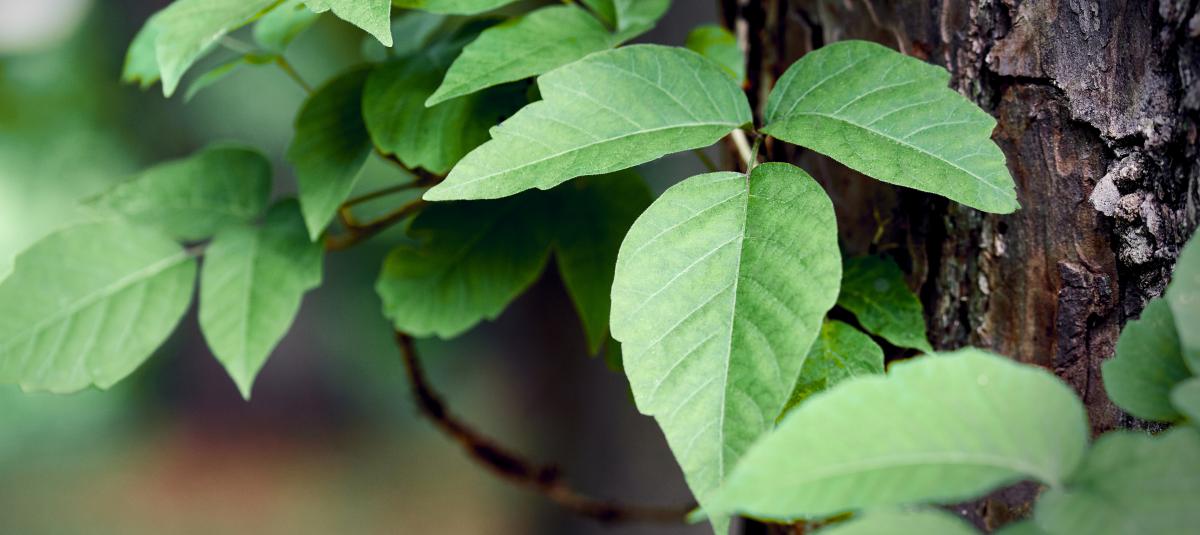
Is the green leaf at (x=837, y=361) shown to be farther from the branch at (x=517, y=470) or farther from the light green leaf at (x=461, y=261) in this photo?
the branch at (x=517, y=470)

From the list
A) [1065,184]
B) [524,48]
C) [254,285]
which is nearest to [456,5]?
[524,48]

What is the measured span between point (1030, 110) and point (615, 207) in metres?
0.31

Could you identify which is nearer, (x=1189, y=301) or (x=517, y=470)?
(x=1189, y=301)

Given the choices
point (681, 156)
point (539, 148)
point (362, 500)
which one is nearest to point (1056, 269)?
point (539, 148)

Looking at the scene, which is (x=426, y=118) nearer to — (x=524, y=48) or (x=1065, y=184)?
(x=524, y=48)

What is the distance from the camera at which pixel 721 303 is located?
15.7 inches

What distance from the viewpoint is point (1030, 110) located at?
19.8 inches

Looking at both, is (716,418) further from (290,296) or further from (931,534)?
(290,296)

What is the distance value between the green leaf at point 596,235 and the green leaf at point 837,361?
0.72 ft

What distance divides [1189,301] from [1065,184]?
183 millimetres

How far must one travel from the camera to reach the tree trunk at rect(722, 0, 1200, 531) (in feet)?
1.53

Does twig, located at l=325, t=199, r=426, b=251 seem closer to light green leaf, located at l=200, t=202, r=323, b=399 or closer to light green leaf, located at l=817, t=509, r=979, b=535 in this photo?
light green leaf, located at l=200, t=202, r=323, b=399

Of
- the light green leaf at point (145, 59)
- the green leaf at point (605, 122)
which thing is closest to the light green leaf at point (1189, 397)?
the green leaf at point (605, 122)

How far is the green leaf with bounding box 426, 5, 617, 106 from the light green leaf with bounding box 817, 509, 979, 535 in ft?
1.05
